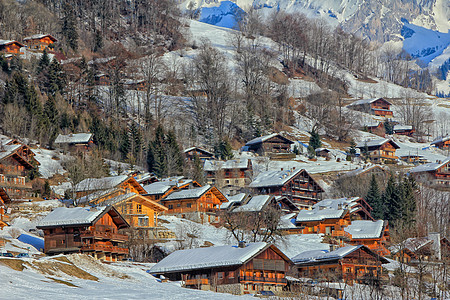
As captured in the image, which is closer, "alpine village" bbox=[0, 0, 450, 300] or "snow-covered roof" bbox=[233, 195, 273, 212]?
"alpine village" bbox=[0, 0, 450, 300]

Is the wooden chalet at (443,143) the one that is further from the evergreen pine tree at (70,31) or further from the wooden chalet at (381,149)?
the evergreen pine tree at (70,31)

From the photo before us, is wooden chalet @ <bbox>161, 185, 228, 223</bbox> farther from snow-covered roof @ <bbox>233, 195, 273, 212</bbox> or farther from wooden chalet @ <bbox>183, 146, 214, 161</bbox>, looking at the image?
wooden chalet @ <bbox>183, 146, 214, 161</bbox>

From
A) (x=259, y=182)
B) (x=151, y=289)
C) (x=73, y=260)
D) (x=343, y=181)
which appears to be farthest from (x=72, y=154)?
(x=151, y=289)

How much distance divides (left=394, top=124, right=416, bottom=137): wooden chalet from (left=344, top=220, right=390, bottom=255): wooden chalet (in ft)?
231

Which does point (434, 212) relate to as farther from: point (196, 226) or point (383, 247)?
point (196, 226)

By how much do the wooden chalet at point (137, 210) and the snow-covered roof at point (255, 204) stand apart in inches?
510

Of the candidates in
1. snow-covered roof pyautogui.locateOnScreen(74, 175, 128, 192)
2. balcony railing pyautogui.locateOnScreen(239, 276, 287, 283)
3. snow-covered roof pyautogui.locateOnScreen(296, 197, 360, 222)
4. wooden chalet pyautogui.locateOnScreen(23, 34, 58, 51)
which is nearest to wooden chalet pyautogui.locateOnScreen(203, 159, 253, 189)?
snow-covered roof pyautogui.locateOnScreen(296, 197, 360, 222)

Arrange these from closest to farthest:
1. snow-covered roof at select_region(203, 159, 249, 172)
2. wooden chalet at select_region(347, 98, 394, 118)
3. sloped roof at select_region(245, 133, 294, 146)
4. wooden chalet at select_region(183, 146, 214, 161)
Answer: snow-covered roof at select_region(203, 159, 249, 172) → wooden chalet at select_region(183, 146, 214, 161) → sloped roof at select_region(245, 133, 294, 146) → wooden chalet at select_region(347, 98, 394, 118)

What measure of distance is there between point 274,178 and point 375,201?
1537 centimetres

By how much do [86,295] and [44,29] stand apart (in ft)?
398

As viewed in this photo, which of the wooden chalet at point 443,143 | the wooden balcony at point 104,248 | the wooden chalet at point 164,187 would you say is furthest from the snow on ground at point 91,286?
the wooden chalet at point 443,143

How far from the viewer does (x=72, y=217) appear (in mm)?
56719

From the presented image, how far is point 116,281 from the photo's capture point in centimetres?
4438

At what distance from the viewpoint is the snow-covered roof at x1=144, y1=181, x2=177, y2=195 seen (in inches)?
3287
